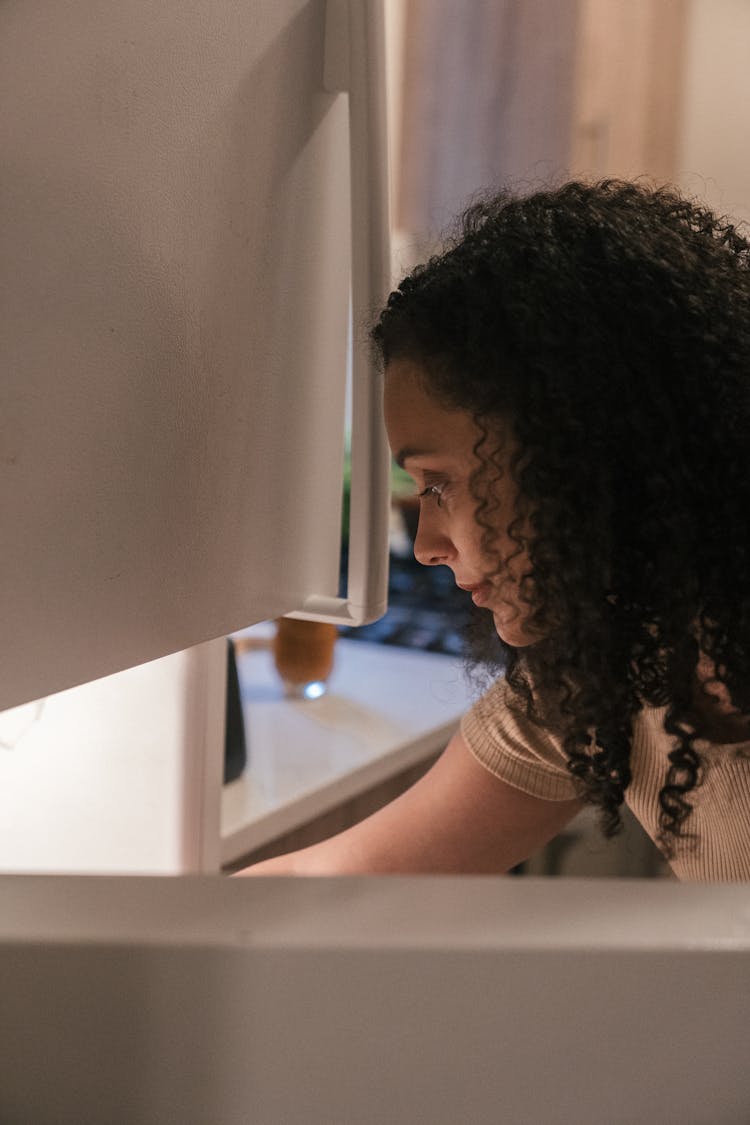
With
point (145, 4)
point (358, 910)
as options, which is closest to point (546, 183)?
point (145, 4)

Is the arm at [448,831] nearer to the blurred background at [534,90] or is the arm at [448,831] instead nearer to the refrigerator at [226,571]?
the refrigerator at [226,571]

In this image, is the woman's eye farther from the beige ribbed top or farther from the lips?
the beige ribbed top

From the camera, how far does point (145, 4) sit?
363 millimetres

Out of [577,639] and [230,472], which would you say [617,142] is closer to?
[577,639]

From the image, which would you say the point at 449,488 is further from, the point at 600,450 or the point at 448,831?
the point at 448,831

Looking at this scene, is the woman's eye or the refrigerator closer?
the refrigerator

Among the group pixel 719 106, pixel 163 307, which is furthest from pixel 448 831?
pixel 719 106

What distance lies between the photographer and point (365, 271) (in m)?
0.58

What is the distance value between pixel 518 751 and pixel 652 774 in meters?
0.11

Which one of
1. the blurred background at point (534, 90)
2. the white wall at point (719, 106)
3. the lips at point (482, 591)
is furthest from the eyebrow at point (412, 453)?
the white wall at point (719, 106)

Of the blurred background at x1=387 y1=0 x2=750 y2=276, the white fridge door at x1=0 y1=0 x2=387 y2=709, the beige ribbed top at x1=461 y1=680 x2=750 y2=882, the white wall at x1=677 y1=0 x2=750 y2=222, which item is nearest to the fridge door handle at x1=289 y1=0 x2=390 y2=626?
the white fridge door at x1=0 y1=0 x2=387 y2=709

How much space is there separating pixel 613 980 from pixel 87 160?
11.4 inches

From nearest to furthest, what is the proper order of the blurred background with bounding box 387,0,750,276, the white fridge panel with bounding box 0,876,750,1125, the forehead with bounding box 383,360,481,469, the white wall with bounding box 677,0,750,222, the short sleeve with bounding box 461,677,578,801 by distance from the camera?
1. the white fridge panel with bounding box 0,876,750,1125
2. the forehead with bounding box 383,360,481,469
3. the short sleeve with bounding box 461,677,578,801
4. the blurred background with bounding box 387,0,750,276
5. the white wall with bounding box 677,0,750,222

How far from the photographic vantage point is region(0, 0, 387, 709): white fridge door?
33 cm
